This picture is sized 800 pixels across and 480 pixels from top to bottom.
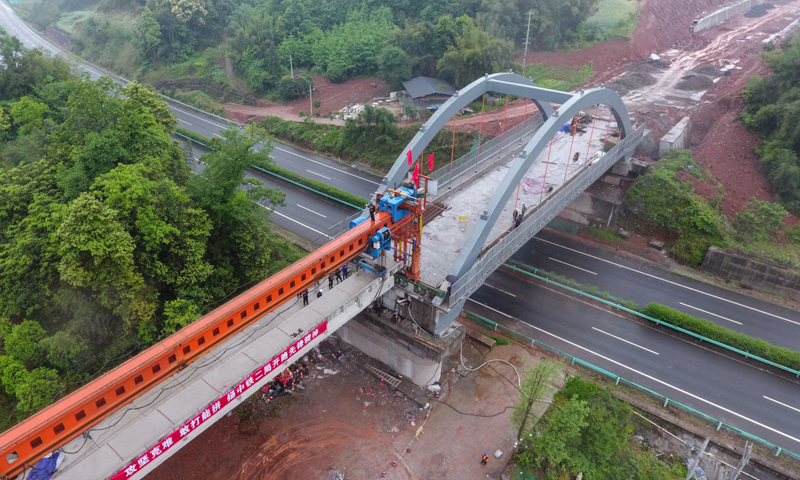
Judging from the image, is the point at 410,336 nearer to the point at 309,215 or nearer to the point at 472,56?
the point at 309,215

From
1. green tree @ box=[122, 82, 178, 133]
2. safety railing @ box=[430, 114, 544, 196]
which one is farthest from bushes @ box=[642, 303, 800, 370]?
green tree @ box=[122, 82, 178, 133]

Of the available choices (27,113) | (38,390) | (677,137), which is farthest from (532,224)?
(27,113)

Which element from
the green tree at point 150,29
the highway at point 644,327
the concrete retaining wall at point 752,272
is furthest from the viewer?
the green tree at point 150,29

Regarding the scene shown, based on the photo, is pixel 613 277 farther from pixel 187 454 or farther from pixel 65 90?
pixel 65 90

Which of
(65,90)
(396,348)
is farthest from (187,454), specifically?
(65,90)

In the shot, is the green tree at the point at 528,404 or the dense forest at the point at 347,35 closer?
the green tree at the point at 528,404

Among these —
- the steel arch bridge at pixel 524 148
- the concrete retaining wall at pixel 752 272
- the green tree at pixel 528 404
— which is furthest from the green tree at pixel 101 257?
the concrete retaining wall at pixel 752 272

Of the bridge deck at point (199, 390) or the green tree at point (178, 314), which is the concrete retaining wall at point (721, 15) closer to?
the bridge deck at point (199, 390)
